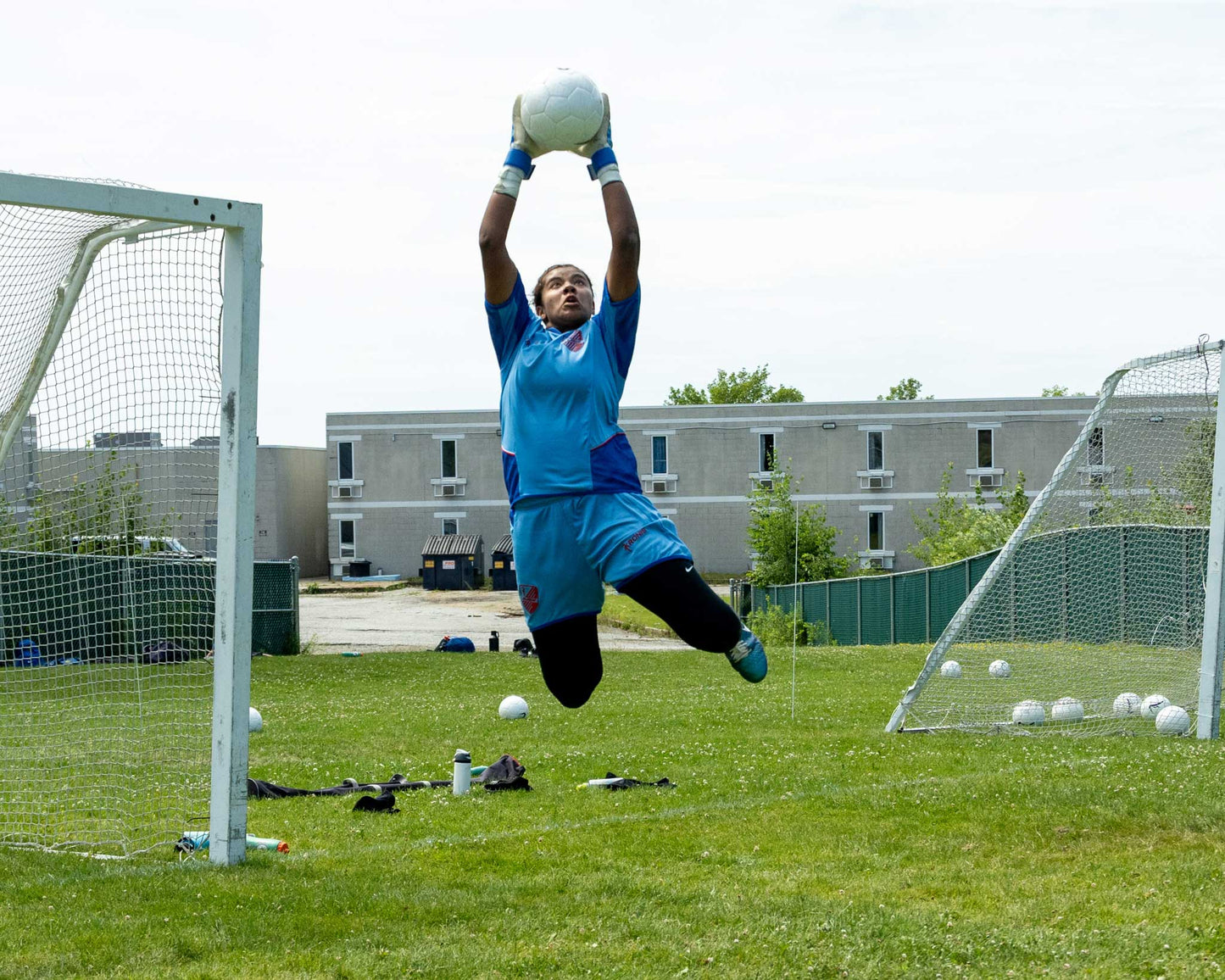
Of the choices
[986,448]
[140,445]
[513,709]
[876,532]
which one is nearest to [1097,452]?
[513,709]

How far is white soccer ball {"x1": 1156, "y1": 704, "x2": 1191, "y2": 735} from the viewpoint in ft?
44.0

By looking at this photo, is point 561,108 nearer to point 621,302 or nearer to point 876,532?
point 621,302

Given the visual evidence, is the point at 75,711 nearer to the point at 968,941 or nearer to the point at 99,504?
the point at 99,504

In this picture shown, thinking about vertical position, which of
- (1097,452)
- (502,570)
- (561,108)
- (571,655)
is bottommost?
(502,570)

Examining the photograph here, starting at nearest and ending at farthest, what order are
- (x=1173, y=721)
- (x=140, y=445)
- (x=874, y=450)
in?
(x=140, y=445)
(x=1173, y=721)
(x=874, y=450)

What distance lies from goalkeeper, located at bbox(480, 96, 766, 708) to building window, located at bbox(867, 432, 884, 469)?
48.9m

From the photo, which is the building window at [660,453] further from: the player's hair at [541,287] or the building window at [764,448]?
the player's hair at [541,287]

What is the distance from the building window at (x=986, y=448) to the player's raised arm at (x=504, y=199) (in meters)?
49.7

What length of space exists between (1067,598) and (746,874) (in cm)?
934

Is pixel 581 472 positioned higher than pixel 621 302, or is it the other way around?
pixel 621 302

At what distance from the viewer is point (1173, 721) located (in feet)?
44.1

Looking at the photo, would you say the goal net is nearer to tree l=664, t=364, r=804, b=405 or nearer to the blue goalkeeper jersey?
the blue goalkeeper jersey

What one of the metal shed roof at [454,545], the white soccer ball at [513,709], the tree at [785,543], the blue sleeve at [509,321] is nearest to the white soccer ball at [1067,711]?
the white soccer ball at [513,709]

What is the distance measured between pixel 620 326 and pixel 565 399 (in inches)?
17.2
